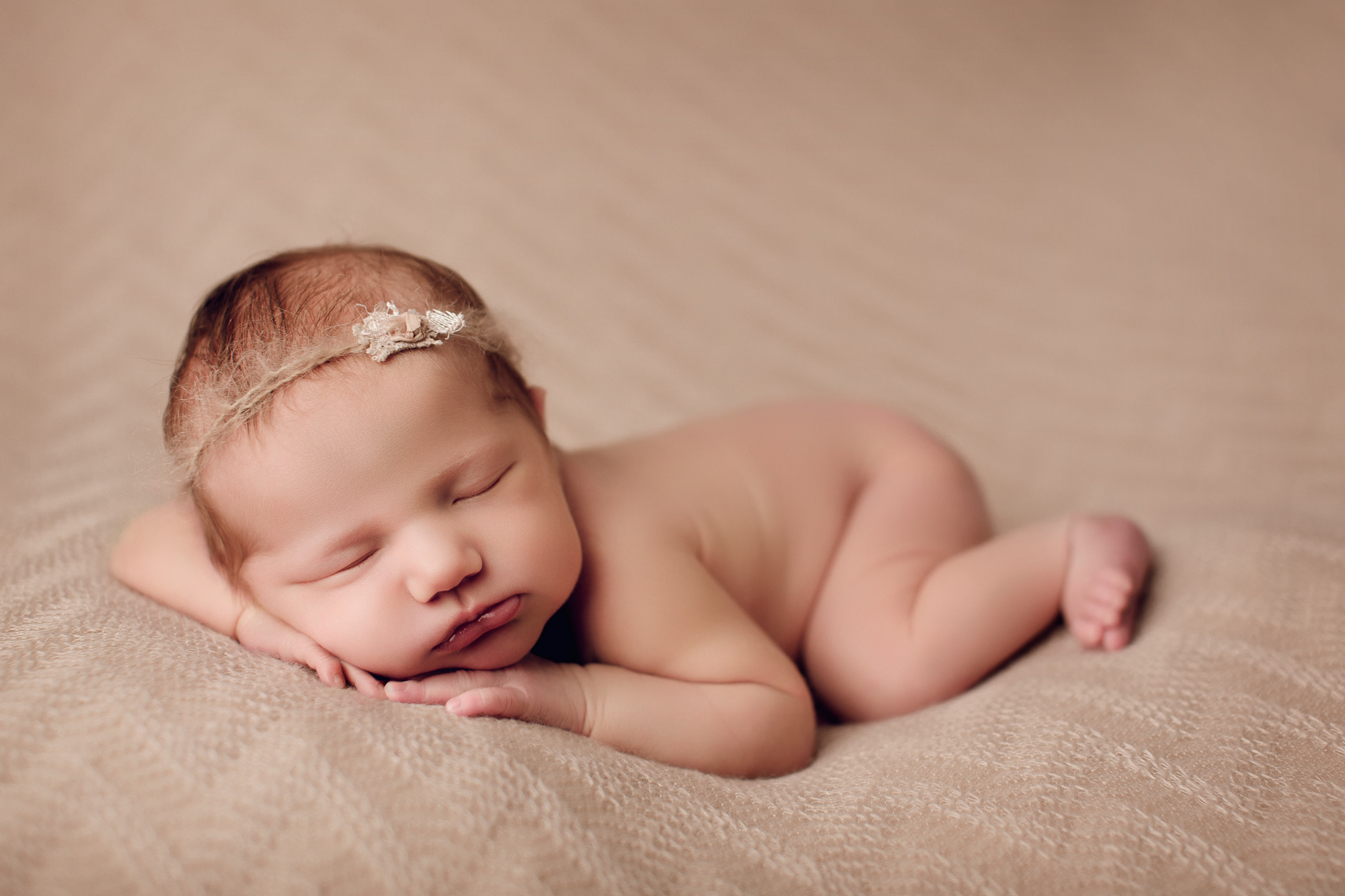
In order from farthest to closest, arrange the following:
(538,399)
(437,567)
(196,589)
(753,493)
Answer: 1. (753,493)
2. (538,399)
3. (196,589)
4. (437,567)

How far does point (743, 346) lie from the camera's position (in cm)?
179

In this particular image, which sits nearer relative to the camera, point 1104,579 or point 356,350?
point 356,350

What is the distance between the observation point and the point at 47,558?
96cm

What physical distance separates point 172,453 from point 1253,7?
209 cm

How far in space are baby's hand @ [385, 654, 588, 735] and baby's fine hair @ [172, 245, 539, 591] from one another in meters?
0.19

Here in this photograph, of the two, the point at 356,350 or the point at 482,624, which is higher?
the point at 356,350

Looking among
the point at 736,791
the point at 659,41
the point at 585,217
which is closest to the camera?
the point at 736,791

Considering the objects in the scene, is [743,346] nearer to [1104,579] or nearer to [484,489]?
[1104,579]

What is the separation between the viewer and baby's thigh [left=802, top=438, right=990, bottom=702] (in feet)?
3.59

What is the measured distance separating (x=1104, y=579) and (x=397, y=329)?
742mm

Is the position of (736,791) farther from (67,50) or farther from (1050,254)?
(67,50)

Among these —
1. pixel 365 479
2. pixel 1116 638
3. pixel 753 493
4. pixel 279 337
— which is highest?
pixel 279 337

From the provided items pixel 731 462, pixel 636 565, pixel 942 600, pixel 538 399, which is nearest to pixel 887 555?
pixel 942 600

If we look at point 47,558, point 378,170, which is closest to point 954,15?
point 378,170
